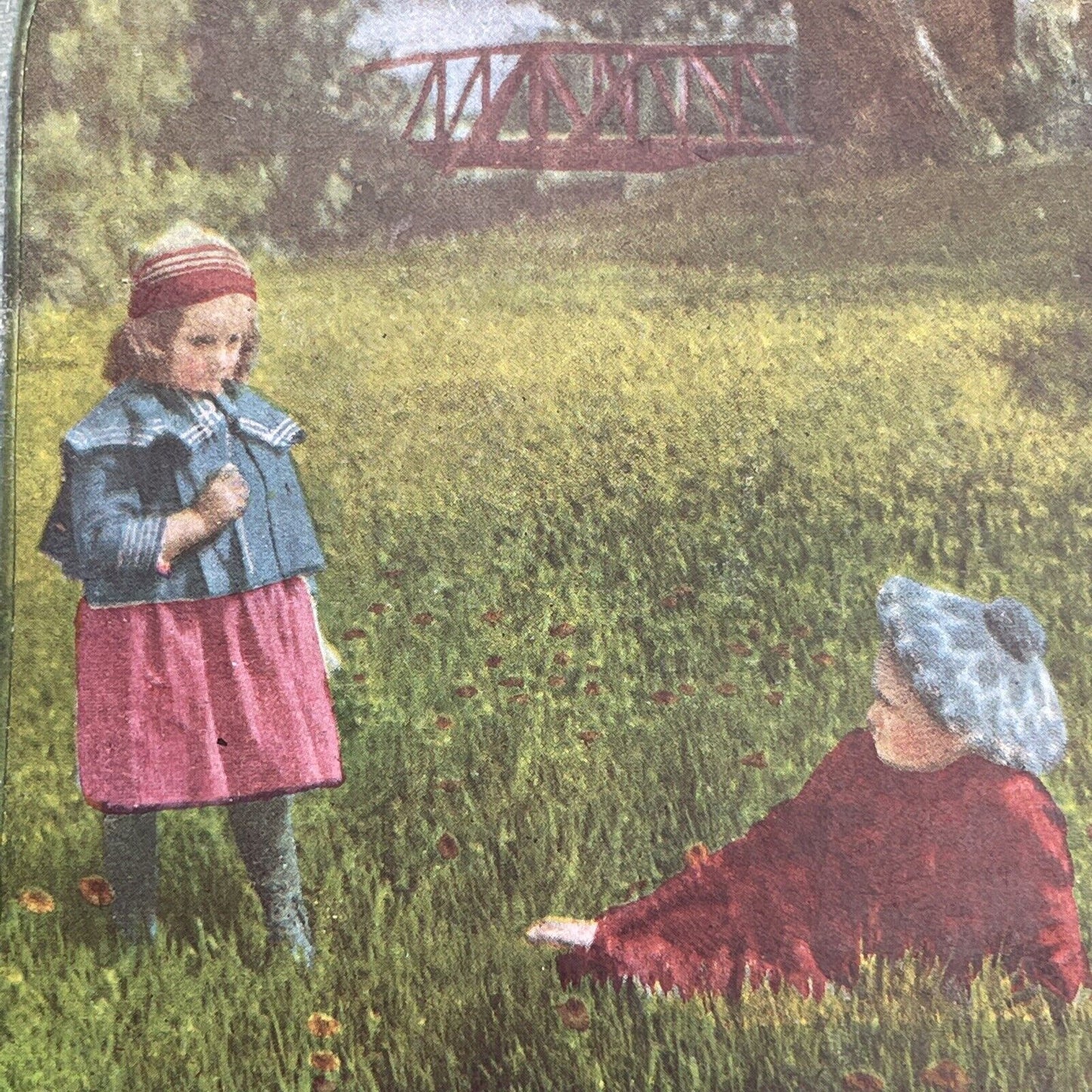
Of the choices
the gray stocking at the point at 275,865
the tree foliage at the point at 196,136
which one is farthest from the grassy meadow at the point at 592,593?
the tree foliage at the point at 196,136

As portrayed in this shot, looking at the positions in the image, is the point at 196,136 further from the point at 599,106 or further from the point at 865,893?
the point at 865,893

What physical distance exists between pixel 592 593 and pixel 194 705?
1.06 metres

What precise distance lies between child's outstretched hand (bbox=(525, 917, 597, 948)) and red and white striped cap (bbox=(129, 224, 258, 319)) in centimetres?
183

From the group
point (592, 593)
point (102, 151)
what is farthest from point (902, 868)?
point (102, 151)

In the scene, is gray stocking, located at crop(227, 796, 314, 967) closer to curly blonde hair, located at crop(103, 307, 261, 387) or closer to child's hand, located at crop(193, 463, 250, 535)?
child's hand, located at crop(193, 463, 250, 535)

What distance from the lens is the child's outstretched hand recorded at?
2.91 m

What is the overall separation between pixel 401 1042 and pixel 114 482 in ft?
5.24

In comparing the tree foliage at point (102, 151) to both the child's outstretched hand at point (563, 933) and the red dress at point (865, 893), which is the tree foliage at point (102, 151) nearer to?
the child's outstretched hand at point (563, 933)

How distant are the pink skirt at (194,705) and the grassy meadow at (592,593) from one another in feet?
0.26

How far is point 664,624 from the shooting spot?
9.98ft

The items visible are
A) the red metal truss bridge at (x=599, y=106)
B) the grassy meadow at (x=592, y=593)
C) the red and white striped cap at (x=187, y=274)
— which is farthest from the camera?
the red metal truss bridge at (x=599, y=106)

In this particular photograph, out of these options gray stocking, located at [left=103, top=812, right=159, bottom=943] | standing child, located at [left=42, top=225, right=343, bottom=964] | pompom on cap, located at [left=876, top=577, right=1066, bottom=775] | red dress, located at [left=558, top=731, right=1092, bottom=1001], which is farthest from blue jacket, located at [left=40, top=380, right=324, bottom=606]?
pompom on cap, located at [left=876, top=577, right=1066, bottom=775]

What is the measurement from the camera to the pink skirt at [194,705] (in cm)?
289

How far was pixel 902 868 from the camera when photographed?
2949mm
